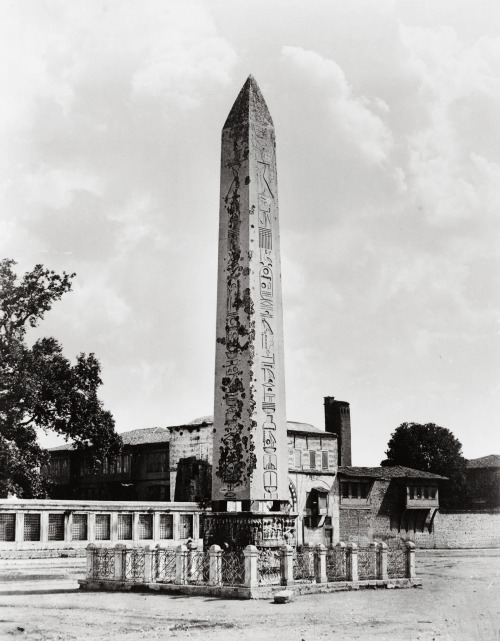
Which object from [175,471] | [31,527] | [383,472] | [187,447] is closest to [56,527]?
[31,527]

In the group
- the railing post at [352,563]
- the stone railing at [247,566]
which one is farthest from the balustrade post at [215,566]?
the railing post at [352,563]

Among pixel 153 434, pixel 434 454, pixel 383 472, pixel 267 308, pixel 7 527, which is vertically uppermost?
pixel 267 308

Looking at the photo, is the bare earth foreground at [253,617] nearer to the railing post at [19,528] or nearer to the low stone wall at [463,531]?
the railing post at [19,528]

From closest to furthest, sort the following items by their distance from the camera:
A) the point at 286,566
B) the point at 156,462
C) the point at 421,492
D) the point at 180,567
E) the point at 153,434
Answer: the point at 286,566 < the point at 180,567 < the point at 156,462 < the point at 153,434 < the point at 421,492

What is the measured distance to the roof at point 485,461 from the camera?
232ft

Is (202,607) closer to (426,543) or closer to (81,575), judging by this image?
(81,575)

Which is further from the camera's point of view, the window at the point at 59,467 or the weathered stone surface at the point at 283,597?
the window at the point at 59,467

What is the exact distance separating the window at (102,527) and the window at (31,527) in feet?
8.60

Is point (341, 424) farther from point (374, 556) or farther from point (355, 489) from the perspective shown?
point (374, 556)

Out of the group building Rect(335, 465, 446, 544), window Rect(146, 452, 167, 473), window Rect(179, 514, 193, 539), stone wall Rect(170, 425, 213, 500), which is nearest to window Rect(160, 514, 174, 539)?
window Rect(179, 514, 193, 539)

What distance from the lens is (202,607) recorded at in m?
13.4

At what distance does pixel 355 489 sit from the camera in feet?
186

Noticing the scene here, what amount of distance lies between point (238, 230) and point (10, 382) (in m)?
15.1

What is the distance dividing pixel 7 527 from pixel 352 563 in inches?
560
